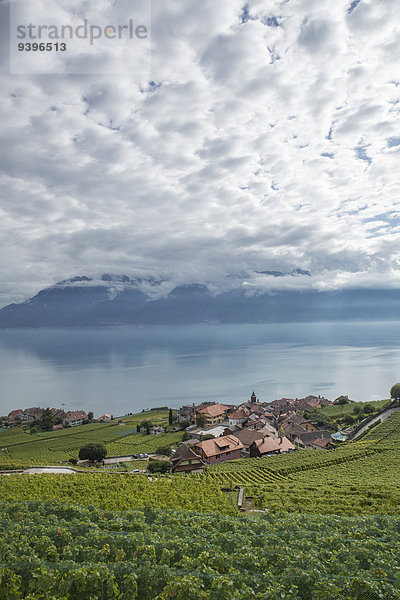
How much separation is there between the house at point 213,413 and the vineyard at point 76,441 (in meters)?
10.6

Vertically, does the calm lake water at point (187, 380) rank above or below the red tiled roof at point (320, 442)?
below

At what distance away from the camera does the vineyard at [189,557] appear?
905 cm

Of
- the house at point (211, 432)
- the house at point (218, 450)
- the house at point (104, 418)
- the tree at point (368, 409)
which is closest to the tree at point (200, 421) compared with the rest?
the house at point (211, 432)

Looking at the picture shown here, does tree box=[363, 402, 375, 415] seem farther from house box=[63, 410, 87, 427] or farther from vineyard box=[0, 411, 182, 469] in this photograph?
house box=[63, 410, 87, 427]

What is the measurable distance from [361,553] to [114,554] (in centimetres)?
834

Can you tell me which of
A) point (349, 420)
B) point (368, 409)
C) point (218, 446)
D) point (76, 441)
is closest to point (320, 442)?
point (218, 446)

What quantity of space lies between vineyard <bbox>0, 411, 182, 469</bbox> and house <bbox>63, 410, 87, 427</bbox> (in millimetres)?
6793

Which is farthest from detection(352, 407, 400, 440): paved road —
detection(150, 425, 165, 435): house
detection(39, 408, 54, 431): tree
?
detection(39, 408, 54, 431): tree

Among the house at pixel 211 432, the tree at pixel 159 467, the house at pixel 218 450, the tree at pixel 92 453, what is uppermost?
the tree at pixel 159 467

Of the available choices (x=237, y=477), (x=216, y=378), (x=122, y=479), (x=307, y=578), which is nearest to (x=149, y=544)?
(x=307, y=578)

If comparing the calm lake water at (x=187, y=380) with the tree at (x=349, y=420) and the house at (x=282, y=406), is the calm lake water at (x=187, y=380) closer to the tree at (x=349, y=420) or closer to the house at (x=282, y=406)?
the house at (x=282, y=406)

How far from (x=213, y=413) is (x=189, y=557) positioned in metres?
73.4

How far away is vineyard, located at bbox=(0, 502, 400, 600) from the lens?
29.7 ft

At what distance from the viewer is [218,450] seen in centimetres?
4719
